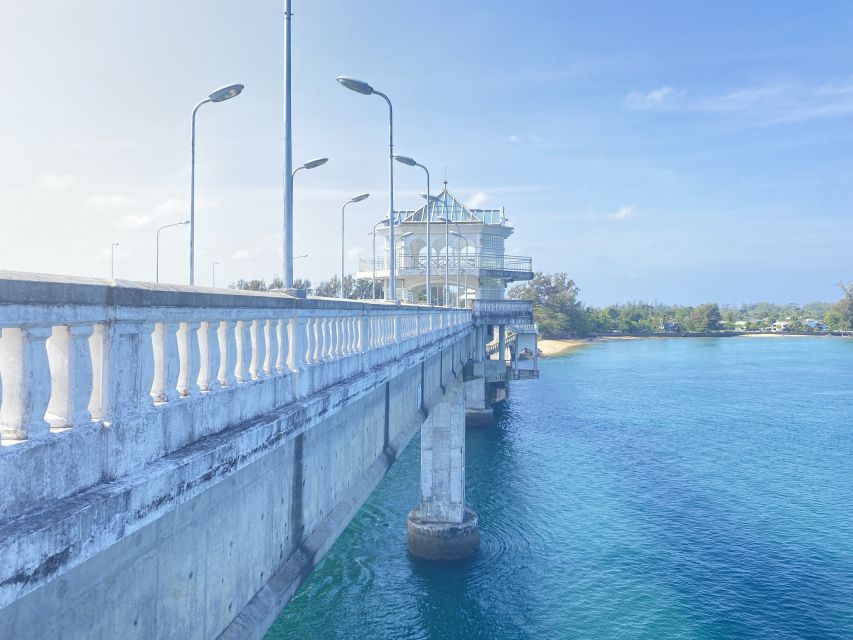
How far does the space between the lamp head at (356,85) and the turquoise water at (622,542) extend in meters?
15.5

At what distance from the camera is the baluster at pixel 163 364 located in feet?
16.1

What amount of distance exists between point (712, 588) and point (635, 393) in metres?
48.1

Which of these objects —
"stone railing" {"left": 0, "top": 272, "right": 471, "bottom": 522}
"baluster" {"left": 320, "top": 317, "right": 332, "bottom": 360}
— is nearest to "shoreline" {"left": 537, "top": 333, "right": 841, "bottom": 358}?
"baluster" {"left": 320, "top": 317, "right": 332, "bottom": 360}

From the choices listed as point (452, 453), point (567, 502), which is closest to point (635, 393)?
point (567, 502)

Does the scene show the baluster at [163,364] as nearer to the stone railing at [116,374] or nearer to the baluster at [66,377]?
the stone railing at [116,374]

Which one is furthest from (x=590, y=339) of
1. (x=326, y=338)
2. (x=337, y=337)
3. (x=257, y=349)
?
(x=257, y=349)

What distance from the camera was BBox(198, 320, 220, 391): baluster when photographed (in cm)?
562

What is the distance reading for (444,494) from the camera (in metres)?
27.6

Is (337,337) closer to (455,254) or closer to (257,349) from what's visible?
(257,349)

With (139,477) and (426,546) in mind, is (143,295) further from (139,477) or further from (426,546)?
Result: (426,546)

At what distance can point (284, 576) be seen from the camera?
7426mm

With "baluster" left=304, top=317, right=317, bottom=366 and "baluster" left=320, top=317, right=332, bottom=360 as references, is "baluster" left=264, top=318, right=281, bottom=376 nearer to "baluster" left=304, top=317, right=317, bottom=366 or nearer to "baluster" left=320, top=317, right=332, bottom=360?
"baluster" left=304, top=317, right=317, bottom=366

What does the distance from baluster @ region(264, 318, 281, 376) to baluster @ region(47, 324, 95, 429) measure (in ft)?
10.1

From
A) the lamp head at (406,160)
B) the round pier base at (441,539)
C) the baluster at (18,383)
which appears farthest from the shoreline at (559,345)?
the baluster at (18,383)
